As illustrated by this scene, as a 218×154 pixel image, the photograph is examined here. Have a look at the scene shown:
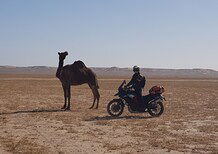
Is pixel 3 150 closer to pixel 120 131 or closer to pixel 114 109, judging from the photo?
pixel 120 131

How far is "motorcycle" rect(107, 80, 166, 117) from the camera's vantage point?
1794cm

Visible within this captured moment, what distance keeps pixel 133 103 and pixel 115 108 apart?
0.75m

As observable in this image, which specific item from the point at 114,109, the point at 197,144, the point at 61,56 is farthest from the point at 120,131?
the point at 61,56

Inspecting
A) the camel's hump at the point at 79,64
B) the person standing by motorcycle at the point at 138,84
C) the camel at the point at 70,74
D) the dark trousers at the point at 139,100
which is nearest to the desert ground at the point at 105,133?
the dark trousers at the point at 139,100

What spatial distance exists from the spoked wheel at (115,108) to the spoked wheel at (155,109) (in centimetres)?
115

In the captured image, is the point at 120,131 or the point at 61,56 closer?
the point at 120,131

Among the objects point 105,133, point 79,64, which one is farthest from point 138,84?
point 105,133

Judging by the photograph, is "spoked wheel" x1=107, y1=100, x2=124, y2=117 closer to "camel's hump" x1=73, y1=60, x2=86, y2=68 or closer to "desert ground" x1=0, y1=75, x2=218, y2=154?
"desert ground" x1=0, y1=75, x2=218, y2=154

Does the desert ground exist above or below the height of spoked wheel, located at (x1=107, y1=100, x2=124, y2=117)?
below

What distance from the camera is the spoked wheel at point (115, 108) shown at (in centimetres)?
1797

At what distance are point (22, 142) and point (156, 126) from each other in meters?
5.16

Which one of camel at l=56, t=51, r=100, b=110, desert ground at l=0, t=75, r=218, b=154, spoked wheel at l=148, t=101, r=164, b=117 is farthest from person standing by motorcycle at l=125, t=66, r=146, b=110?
camel at l=56, t=51, r=100, b=110

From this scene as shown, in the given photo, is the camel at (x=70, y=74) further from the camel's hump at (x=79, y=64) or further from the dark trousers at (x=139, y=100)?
the dark trousers at (x=139, y=100)

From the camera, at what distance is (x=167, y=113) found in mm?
19625
